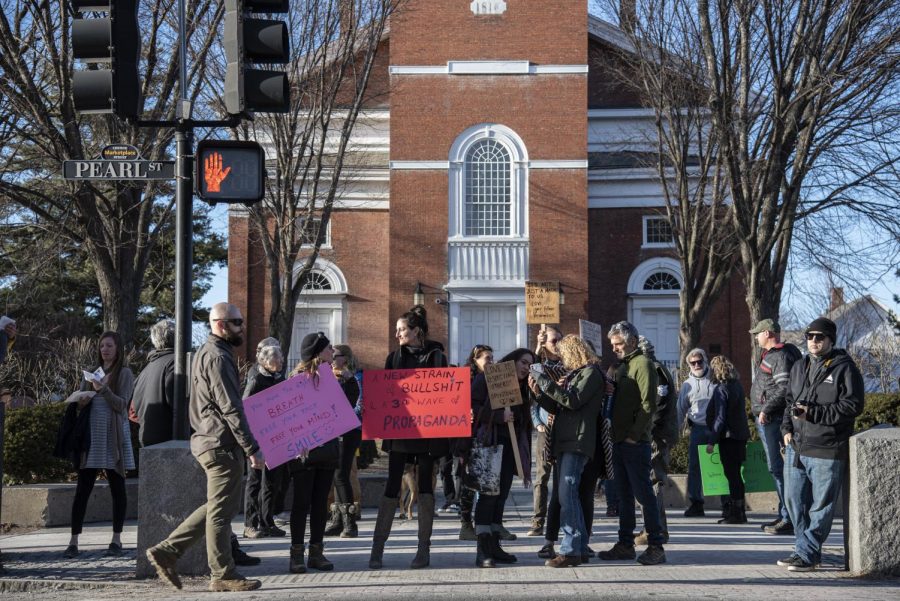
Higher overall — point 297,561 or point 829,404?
point 829,404

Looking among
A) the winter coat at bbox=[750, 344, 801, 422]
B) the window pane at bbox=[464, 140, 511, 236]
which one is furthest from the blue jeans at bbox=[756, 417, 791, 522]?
the window pane at bbox=[464, 140, 511, 236]

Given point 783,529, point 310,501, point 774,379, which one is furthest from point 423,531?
point 783,529

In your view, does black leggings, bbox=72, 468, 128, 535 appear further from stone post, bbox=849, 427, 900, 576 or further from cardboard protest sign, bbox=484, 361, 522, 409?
stone post, bbox=849, 427, 900, 576

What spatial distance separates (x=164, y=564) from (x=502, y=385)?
329cm

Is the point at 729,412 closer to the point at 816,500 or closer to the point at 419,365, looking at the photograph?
the point at 816,500

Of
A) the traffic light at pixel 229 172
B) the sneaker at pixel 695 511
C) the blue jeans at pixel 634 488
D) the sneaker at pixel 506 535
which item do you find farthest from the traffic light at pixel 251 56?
the sneaker at pixel 695 511

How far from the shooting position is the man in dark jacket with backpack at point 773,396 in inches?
452

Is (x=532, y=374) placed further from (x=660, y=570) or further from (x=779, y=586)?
(x=779, y=586)

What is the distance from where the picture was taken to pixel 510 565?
9367 millimetres

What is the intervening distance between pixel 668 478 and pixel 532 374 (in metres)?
6.09

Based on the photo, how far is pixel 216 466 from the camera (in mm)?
8156

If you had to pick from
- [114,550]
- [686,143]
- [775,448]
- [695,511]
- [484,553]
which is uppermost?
[686,143]

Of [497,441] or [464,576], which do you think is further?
[497,441]

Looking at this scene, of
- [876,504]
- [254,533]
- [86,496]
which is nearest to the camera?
[876,504]
